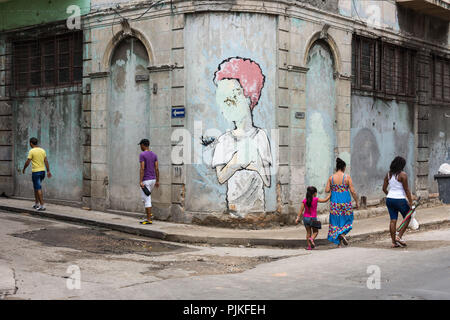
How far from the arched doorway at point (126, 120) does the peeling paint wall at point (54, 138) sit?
1.25 meters

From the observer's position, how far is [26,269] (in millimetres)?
8180

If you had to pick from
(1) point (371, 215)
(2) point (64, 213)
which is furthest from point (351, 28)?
(2) point (64, 213)

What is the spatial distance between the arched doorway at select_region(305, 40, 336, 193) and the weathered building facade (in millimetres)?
44

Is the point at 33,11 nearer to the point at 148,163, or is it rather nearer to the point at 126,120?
the point at 126,120

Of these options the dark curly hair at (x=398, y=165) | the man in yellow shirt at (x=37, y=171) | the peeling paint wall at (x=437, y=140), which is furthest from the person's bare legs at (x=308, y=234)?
the peeling paint wall at (x=437, y=140)

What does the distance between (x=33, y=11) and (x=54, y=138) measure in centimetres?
356

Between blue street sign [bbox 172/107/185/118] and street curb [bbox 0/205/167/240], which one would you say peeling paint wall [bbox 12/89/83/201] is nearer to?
street curb [bbox 0/205/167/240]

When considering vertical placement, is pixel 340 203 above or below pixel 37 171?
below

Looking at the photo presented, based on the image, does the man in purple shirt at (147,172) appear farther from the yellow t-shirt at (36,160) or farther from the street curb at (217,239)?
the yellow t-shirt at (36,160)

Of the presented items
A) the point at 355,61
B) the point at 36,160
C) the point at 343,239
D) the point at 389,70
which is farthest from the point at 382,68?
the point at 36,160

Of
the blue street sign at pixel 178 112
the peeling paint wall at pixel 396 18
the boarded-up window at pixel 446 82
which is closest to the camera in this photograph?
the blue street sign at pixel 178 112

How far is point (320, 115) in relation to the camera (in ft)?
47.0

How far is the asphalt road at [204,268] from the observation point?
675 cm
